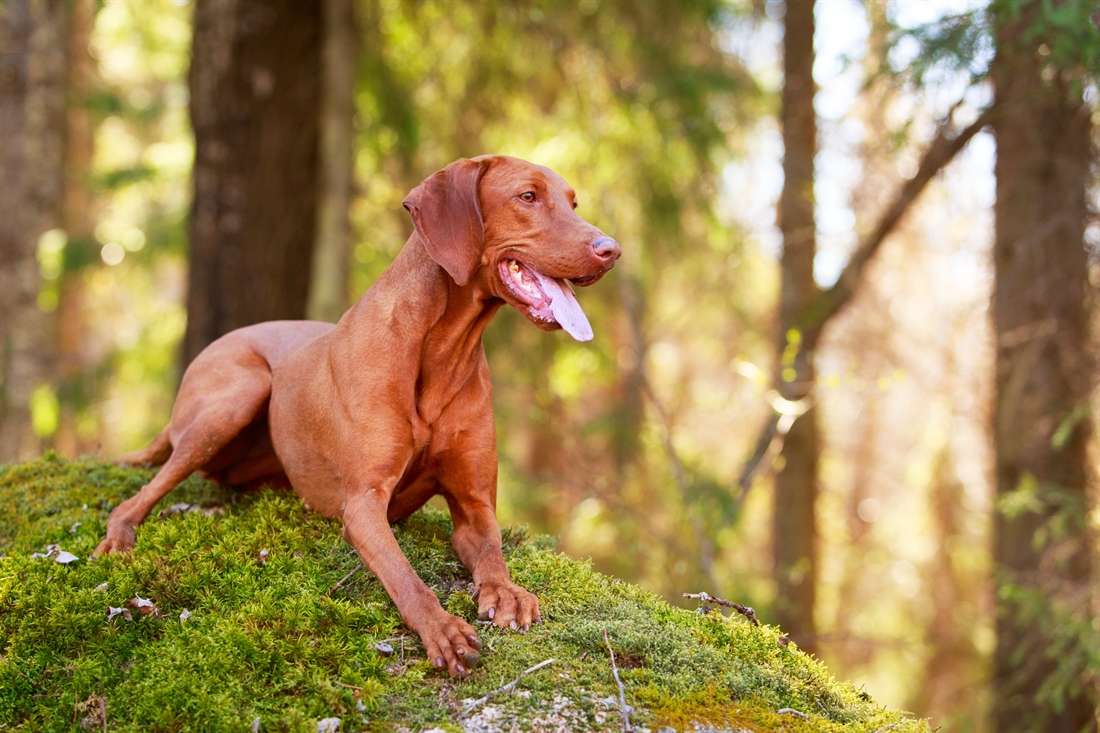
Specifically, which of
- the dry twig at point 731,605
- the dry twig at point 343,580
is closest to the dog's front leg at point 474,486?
the dry twig at point 343,580

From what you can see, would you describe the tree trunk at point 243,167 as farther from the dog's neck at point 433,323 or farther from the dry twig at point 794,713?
the dry twig at point 794,713

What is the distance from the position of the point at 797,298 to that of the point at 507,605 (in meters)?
6.97

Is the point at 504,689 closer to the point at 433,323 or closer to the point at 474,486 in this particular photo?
the point at 474,486

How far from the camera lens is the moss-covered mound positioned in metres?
3.15

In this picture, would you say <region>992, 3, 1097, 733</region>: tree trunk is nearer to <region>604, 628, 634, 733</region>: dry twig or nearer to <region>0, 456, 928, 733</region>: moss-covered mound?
<region>0, 456, 928, 733</region>: moss-covered mound

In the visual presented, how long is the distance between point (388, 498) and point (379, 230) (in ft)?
27.7

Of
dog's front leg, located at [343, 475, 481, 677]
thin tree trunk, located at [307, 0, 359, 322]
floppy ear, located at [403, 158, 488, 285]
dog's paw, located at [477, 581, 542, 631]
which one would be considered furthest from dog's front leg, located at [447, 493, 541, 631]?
thin tree trunk, located at [307, 0, 359, 322]

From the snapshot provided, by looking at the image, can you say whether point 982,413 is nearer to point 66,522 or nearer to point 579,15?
point 579,15

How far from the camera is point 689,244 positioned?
1163 centimetres

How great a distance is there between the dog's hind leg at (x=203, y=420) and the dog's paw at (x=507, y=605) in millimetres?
1685

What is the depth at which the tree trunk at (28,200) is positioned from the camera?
1206 centimetres

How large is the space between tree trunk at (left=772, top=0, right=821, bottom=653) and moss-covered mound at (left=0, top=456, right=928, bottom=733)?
6.20 m

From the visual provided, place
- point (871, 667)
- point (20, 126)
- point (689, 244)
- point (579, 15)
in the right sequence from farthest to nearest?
point (871, 667) < point (20, 126) < point (689, 244) < point (579, 15)

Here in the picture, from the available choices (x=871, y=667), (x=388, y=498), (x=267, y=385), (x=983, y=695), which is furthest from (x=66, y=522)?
(x=871, y=667)
